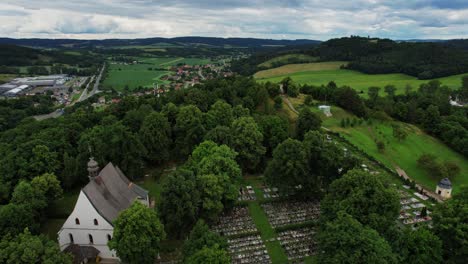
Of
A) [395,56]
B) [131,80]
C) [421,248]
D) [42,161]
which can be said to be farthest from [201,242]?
[131,80]

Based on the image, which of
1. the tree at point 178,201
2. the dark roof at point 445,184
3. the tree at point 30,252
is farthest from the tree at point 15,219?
the dark roof at point 445,184

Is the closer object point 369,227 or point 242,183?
point 369,227

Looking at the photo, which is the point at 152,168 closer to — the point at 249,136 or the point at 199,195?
the point at 249,136

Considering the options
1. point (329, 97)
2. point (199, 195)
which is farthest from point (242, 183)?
point (329, 97)

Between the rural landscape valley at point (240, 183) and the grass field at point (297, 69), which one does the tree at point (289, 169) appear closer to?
the rural landscape valley at point (240, 183)

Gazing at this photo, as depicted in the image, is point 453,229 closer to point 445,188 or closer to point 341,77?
point 445,188

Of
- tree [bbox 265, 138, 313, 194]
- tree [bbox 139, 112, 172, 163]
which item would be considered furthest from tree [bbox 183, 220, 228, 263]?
tree [bbox 139, 112, 172, 163]
